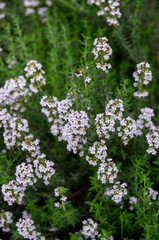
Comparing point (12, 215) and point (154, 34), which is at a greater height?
point (154, 34)

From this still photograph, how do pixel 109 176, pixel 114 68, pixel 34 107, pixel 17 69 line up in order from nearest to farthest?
pixel 109 176, pixel 34 107, pixel 17 69, pixel 114 68

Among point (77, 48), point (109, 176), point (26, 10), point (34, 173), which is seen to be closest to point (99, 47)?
point (109, 176)

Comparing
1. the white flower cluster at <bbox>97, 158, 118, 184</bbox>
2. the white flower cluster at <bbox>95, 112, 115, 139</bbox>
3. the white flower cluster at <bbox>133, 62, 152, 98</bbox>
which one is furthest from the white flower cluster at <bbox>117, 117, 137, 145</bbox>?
the white flower cluster at <bbox>133, 62, 152, 98</bbox>

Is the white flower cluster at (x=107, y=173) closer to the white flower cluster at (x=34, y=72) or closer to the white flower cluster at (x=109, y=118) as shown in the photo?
the white flower cluster at (x=109, y=118)

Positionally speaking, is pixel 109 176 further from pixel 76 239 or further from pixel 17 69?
pixel 17 69

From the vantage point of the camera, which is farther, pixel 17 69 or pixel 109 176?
pixel 17 69

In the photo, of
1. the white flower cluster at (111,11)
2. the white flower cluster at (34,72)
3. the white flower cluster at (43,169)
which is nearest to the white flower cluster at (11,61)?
the white flower cluster at (34,72)
